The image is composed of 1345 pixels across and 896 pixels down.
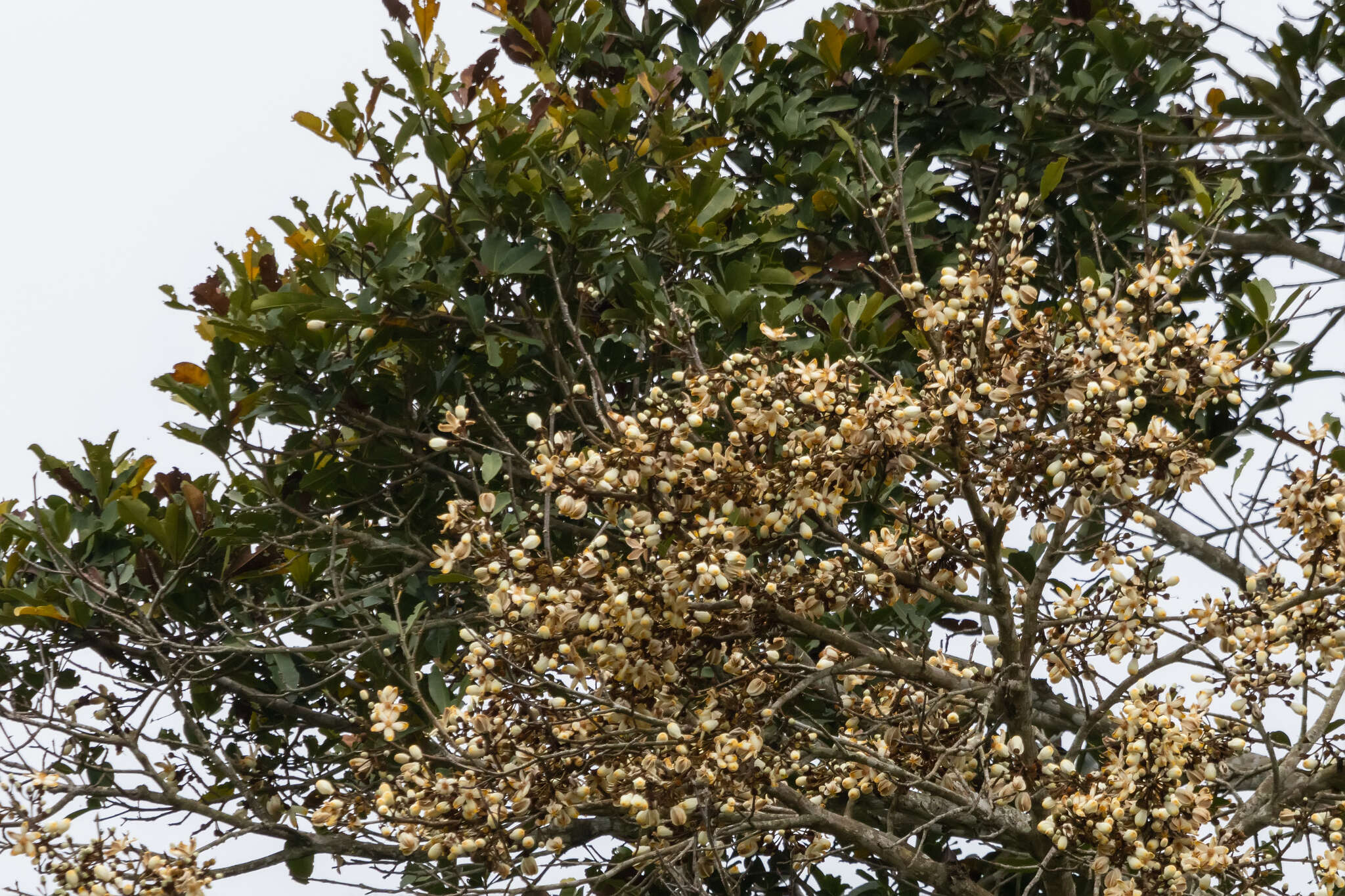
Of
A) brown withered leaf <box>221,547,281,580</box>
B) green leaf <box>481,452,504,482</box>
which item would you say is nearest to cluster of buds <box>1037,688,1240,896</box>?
green leaf <box>481,452,504,482</box>

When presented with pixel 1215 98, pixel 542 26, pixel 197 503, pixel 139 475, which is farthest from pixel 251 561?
pixel 1215 98

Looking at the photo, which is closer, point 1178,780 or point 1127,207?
point 1178,780

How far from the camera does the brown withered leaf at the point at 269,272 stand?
15.1 feet

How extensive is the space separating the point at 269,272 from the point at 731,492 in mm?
2189

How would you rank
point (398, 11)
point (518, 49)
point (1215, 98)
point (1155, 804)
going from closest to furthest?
point (1155, 804), point (398, 11), point (518, 49), point (1215, 98)

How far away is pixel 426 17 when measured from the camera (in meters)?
4.27

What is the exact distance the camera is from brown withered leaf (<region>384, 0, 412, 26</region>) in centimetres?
425

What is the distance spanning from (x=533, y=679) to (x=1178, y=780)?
1606 mm

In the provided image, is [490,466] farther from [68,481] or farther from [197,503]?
[68,481]

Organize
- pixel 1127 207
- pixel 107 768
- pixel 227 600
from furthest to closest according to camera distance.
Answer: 1. pixel 1127 207
2. pixel 227 600
3. pixel 107 768

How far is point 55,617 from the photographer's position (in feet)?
14.9

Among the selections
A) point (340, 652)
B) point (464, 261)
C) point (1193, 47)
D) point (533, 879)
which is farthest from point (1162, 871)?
point (1193, 47)

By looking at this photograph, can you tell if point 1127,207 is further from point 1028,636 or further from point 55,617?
point 55,617

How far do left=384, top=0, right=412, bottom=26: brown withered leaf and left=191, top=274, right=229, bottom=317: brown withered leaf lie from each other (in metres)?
1.15
